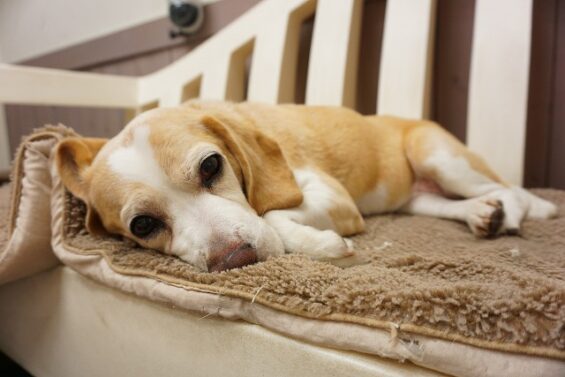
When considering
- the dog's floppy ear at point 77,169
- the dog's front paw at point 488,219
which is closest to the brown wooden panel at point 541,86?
the dog's front paw at point 488,219

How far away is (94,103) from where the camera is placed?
9.27 feet

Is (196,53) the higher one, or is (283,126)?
(196,53)

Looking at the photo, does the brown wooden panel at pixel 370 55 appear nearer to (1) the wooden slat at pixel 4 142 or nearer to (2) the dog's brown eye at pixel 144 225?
(2) the dog's brown eye at pixel 144 225

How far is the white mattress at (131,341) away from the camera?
758 mm

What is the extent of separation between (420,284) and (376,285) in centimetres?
8

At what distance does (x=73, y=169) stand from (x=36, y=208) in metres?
0.15

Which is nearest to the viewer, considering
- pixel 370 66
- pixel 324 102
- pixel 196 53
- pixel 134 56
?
pixel 324 102

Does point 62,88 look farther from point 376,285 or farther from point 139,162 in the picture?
point 376,285

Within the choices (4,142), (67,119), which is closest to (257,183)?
(67,119)

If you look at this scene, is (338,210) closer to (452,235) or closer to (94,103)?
(452,235)

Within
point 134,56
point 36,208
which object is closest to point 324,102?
point 36,208

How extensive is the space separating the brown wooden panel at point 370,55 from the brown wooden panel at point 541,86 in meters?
0.72

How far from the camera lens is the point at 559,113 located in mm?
1920

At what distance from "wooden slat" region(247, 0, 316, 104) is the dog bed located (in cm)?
123
